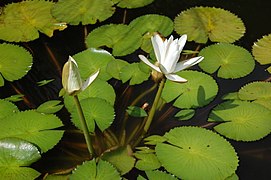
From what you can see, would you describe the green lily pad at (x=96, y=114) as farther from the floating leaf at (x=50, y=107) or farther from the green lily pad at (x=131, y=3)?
the green lily pad at (x=131, y=3)

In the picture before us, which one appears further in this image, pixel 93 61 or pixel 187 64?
pixel 93 61

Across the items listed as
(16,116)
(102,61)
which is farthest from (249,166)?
(16,116)

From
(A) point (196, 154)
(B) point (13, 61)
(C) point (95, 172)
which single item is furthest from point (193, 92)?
(B) point (13, 61)

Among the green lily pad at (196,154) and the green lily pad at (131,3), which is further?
the green lily pad at (131,3)

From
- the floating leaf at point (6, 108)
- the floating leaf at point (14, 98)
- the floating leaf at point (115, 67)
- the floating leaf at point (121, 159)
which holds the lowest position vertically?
the floating leaf at point (121, 159)

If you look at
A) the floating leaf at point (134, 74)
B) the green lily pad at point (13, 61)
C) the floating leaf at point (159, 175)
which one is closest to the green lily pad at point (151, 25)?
the floating leaf at point (134, 74)

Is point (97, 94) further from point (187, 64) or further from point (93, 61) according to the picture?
point (187, 64)
